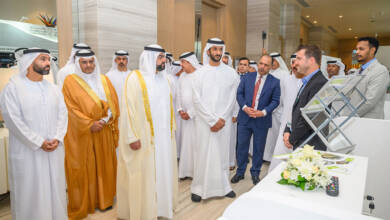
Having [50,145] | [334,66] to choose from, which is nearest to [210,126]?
[50,145]

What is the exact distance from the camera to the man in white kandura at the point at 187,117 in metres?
4.17

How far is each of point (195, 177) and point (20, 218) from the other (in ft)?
6.23

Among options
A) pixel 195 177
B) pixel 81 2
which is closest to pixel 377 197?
pixel 195 177

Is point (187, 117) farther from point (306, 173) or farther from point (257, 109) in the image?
point (306, 173)

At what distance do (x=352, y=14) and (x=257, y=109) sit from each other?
39.0 ft

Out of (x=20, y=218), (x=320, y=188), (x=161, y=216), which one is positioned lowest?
(x=161, y=216)

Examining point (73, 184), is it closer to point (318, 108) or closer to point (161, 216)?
point (161, 216)

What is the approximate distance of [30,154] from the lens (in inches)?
96.0


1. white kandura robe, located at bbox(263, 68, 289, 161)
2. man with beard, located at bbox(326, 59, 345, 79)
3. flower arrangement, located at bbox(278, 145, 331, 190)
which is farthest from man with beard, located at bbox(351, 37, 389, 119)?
man with beard, located at bbox(326, 59, 345, 79)

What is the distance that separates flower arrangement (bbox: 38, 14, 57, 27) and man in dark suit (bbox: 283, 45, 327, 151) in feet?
11.8

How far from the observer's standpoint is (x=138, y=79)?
2.67 metres

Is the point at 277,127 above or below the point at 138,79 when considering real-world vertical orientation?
below

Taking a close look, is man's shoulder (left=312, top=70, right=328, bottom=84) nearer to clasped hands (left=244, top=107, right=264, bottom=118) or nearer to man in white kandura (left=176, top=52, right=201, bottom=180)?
clasped hands (left=244, top=107, right=264, bottom=118)

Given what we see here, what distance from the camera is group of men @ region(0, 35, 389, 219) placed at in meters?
2.42
